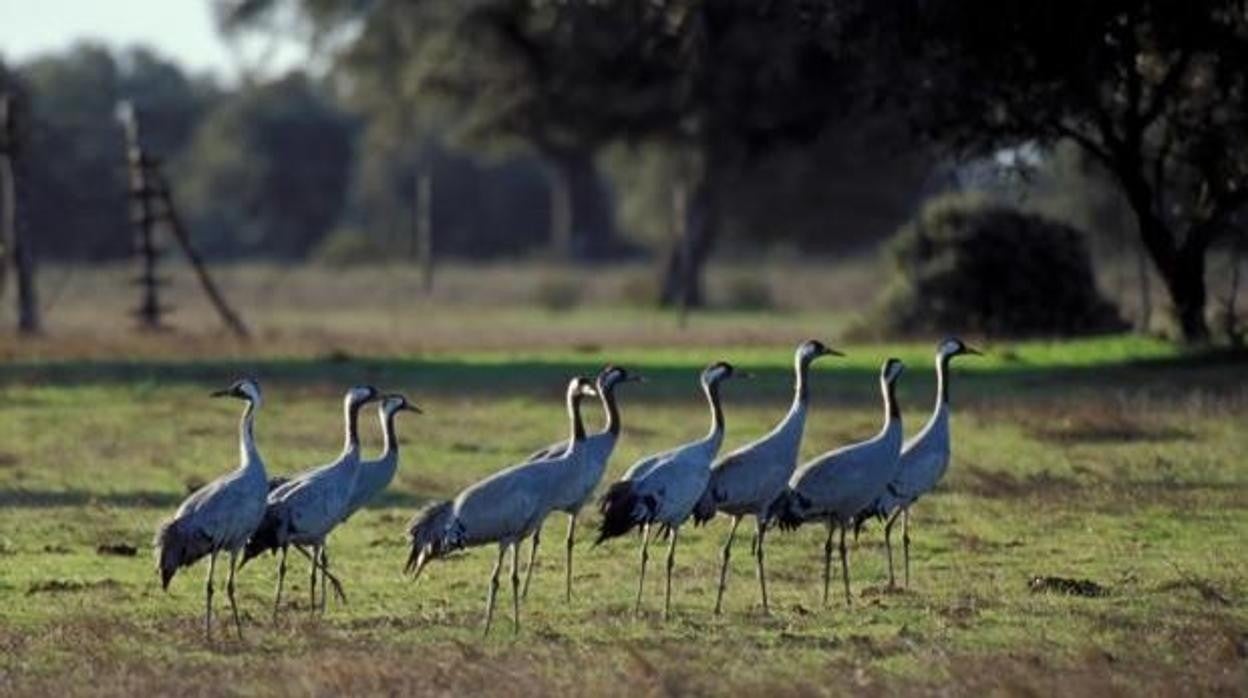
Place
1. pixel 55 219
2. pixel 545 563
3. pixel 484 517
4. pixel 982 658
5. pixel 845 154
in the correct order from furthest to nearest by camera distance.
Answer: pixel 55 219 < pixel 845 154 < pixel 545 563 < pixel 484 517 < pixel 982 658

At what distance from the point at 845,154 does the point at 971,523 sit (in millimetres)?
49292

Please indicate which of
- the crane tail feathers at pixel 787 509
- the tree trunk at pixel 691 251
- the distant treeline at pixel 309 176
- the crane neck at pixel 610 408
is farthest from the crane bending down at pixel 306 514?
the distant treeline at pixel 309 176

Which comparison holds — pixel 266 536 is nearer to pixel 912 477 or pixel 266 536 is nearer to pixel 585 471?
pixel 585 471

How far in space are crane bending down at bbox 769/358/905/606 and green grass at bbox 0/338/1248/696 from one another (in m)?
0.51

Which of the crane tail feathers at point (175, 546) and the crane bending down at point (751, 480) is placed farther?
the crane bending down at point (751, 480)

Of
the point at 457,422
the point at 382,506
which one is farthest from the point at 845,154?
the point at 382,506

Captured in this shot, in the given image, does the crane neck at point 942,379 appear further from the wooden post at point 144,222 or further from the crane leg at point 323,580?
the wooden post at point 144,222

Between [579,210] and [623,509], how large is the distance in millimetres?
72698

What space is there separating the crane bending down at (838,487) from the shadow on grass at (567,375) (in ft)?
52.3

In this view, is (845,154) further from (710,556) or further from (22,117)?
(710,556)

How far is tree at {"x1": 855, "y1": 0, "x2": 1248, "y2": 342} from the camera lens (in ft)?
123

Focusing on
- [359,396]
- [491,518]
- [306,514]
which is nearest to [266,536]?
[306,514]

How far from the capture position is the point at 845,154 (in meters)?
70.9

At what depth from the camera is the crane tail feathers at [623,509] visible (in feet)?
56.6
